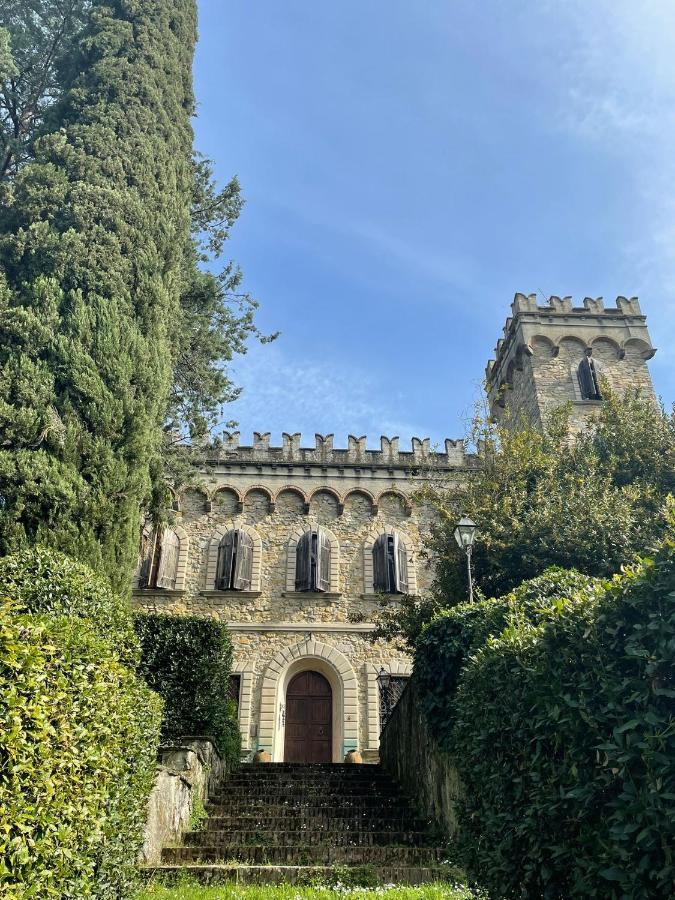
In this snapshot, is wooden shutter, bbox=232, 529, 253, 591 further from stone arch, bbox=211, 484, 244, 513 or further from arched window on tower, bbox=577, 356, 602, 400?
arched window on tower, bbox=577, 356, 602, 400

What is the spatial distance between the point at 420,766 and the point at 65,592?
19.5 ft

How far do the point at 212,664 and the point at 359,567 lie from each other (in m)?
8.37

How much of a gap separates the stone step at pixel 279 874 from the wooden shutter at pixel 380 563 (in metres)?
11.5

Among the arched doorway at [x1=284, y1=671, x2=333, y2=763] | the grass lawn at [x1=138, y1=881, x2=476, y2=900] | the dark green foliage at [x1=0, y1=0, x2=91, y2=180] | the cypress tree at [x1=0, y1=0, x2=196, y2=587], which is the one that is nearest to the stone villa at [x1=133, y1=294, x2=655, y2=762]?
the arched doorway at [x1=284, y1=671, x2=333, y2=763]

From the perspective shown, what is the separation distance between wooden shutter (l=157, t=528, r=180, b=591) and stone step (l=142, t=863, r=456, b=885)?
11.8 meters

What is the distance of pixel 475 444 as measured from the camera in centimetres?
1380

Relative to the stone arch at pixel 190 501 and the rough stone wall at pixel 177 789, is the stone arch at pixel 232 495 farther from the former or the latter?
the rough stone wall at pixel 177 789

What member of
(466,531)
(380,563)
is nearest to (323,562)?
(380,563)

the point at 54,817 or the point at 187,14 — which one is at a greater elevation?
the point at 187,14

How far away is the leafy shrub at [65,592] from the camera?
5.48 metres

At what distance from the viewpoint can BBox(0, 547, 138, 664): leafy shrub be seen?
216 inches

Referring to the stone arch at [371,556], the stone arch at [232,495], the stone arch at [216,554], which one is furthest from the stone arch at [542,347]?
the stone arch at [216,554]

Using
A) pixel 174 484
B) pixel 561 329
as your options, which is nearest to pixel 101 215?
pixel 174 484

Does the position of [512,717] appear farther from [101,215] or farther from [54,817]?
[101,215]
